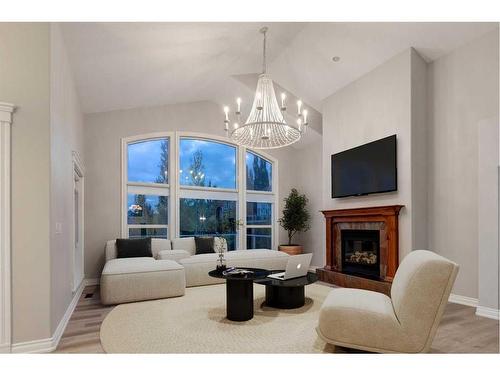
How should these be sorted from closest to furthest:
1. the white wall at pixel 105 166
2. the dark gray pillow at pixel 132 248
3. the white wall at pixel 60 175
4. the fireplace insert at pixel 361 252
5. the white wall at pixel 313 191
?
the white wall at pixel 60 175
the fireplace insert at pixel 361 252
the dark gray pillow at pixel 132 248
the white wall at pixel 105 166
the white wall at pixel 313 191

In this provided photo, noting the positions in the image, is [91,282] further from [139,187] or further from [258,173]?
[258,173]

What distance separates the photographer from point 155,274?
4.36 m

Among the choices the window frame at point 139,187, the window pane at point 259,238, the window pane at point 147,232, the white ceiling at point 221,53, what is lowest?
the window pane at point 259,238

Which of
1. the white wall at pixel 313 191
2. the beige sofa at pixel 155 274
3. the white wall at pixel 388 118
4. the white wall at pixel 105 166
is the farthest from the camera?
the white wall at pixel 313 191

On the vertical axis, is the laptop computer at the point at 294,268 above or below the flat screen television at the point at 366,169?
below

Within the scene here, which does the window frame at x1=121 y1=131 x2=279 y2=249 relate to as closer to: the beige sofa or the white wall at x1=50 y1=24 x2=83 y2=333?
the beige sofa

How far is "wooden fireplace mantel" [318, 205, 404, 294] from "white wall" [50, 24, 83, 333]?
3.80 m

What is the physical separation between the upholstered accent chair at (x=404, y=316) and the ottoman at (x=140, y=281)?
2.49 metres

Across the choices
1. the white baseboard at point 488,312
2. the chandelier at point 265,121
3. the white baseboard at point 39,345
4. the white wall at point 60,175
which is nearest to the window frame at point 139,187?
the white wall at point 60,175

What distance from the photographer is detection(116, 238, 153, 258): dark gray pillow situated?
5355 mm

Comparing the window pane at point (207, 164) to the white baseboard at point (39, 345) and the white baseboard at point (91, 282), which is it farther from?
the white baseboard at point (39, 345)

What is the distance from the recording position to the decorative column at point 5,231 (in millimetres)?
2557

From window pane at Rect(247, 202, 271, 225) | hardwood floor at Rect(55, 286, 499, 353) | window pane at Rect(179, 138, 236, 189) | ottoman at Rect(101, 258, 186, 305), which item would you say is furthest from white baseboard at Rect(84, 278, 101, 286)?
window pane at Rect(247, 202, 271, 225)

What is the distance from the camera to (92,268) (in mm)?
5645
